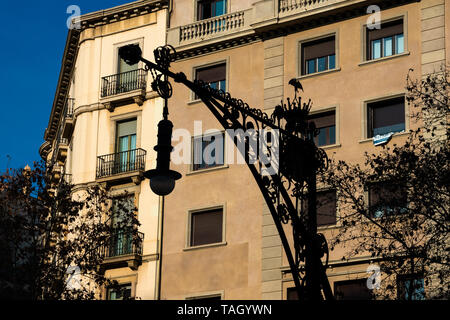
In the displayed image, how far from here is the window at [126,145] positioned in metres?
36.2

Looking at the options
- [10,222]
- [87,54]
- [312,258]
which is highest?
[87,54]

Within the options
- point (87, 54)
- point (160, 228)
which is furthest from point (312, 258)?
point (87, 54)

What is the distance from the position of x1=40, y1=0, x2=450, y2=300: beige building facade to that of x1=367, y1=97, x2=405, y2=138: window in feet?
0.16

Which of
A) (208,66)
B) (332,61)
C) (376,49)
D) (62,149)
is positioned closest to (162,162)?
(376,49)

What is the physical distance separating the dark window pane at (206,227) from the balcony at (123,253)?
1.82 meters

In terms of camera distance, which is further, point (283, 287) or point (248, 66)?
point (248, 66)

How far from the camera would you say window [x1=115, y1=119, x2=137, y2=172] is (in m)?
36.2

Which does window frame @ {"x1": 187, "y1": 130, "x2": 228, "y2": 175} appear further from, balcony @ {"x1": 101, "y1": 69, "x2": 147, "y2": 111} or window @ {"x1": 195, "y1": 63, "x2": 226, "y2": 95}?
balcony @ {"x1": 101, "y1": 69, "x2": 147, "y2": 111}

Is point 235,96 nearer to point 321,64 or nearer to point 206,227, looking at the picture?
point 321,64

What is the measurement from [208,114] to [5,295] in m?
11.2

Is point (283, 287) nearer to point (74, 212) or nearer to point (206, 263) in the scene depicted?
point (206, 263)

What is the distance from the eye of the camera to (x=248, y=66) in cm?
3478

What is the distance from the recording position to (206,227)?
33375 millimetres

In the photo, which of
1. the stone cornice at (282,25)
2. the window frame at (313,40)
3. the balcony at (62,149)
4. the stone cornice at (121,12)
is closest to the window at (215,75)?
the stone cornice at (282,25)
